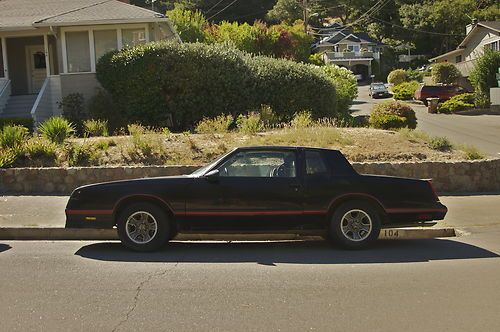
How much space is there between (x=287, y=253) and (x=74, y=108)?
15673 mm

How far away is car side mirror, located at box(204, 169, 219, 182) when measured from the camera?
26.8ft

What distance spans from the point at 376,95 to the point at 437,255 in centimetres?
5665

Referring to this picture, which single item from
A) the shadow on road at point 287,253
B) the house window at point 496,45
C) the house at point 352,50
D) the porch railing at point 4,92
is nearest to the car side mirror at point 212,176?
the shadow on road at point 287,253

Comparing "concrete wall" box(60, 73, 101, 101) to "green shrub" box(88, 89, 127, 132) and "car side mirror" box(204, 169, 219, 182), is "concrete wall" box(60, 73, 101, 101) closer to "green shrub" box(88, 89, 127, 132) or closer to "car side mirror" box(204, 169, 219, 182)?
"green shrub" box(88, 89, 127, 132)

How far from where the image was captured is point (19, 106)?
24359mm

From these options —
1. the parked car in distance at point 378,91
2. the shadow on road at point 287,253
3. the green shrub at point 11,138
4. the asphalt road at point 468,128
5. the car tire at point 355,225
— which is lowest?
the shadow on road at point 287,253

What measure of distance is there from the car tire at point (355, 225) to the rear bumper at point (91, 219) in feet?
10.00

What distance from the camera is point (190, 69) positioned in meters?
20.0

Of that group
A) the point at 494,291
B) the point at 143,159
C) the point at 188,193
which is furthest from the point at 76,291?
the point at 143,159

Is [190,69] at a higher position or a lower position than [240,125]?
higher

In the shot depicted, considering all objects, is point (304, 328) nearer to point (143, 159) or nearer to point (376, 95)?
point (143, 159)

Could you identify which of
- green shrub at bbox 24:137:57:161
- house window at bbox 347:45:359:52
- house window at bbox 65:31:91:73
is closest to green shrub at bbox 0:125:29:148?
green shrub at bbox 24:137:57:161

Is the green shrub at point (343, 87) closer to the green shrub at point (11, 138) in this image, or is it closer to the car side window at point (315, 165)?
the green shrub at point (11, 138)

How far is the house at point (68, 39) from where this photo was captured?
22955 mm
